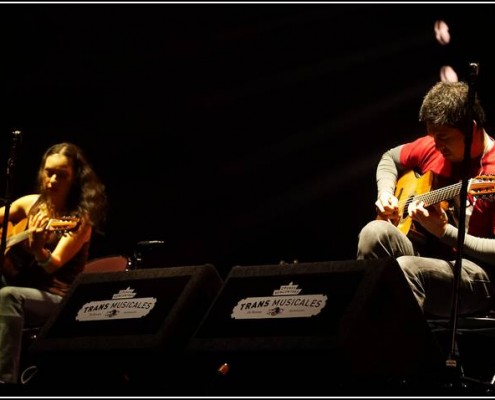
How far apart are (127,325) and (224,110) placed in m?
3.28

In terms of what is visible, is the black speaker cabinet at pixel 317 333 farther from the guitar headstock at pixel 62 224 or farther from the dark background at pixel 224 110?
the dark background at pixel 224 110

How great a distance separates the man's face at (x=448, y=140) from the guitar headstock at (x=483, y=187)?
16cm

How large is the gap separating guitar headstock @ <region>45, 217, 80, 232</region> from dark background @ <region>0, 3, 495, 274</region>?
1.34 meters

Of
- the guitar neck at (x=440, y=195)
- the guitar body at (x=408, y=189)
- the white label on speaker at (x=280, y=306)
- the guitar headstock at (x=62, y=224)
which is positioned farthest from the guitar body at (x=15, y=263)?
the guitar neck at (x=440, y=195)

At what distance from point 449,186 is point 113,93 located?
327 centimetres

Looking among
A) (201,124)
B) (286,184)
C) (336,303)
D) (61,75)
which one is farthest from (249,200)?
(336,303)

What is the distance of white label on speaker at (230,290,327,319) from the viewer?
8.52ft

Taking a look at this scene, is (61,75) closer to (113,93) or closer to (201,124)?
(113,93)

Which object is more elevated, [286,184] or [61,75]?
[61,75]

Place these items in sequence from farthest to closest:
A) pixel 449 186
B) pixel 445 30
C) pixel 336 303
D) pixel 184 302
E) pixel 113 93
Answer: pixel 113 93
pixel 445 30
pixel 449 186
pixel 184 302
pixel 336 303

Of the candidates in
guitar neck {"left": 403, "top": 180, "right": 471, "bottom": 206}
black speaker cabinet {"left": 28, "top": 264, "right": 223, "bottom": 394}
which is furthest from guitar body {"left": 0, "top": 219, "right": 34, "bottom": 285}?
guitar neck {"left": 403, "top": 180, "right": 471, "bottom": 206}

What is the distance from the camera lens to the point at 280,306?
2.66 meters

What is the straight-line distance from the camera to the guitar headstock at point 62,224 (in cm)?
434

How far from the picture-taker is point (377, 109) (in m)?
5.80
